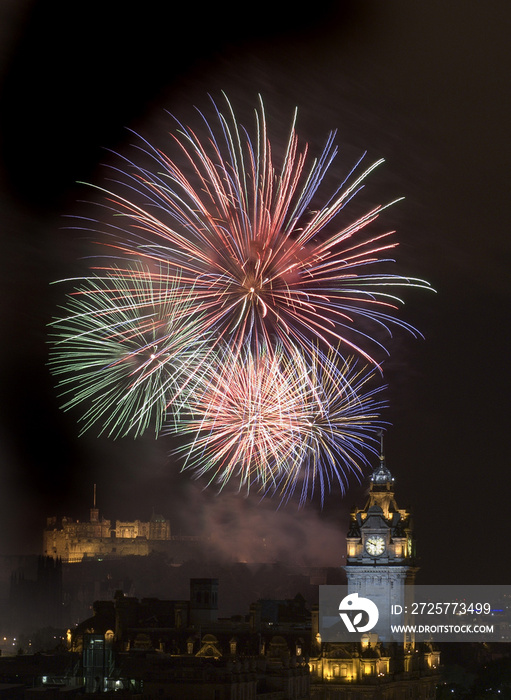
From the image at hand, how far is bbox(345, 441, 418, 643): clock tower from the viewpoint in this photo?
119 meters

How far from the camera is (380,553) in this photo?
11919 centimetres

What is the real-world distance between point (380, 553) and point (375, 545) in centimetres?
75

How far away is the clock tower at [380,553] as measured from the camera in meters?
119

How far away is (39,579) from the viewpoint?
18925cm
